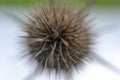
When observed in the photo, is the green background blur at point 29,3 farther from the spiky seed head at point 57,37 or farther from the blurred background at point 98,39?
the spiky seed head at point 57,37

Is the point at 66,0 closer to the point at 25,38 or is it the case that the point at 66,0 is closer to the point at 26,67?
Answer: the point at 25,38

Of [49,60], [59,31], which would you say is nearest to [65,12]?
[59,31]

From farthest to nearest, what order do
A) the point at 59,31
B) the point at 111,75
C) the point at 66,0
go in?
the point at 111,75
the point at 66,0
the point at 59,31

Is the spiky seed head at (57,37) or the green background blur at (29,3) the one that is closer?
the spiky seed head at (57,37)

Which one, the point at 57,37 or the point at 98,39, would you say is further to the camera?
the point at 98,39

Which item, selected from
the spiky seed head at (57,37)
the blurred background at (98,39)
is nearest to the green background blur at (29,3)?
the blurred background at (98,39)

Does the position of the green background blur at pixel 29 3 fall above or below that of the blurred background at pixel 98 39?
above
